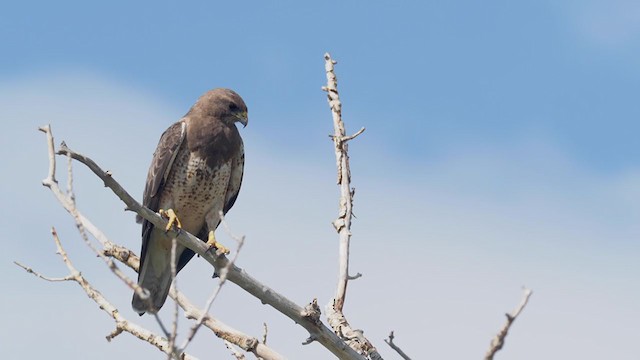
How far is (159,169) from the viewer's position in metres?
9.12

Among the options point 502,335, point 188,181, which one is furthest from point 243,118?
point 502,335

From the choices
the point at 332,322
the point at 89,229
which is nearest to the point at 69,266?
the point at 89,229

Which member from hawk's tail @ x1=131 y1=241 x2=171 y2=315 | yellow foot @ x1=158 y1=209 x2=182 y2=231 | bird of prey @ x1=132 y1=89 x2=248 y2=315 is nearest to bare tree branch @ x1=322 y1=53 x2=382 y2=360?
yellow foot @ x1=158 y1=209 x2=182 y2=231

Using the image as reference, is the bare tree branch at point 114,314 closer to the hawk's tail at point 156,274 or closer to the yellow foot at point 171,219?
the yellow foot at point 171,219

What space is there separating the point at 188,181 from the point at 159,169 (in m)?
0.30

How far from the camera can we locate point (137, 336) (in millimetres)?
6852

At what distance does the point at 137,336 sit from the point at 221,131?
3038 mm

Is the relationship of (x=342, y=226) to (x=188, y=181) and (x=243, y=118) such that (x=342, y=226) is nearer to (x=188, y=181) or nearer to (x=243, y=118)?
(x=188, y=181)

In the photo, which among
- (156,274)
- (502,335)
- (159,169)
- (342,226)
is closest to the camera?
(502,335)

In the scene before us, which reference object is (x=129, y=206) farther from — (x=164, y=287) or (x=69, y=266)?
(x=164, y=287)

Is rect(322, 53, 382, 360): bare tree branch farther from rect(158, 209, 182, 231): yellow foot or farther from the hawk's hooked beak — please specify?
the hawk's hooked beak

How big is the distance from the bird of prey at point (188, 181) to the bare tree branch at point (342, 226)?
7.00ft

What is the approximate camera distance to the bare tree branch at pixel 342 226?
6.69m

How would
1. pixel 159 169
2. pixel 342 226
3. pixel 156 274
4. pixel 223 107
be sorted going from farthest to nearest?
1. pixel 223 107
2. pixel 156 274
3. pixel 159 169
4. pixel 342 226
